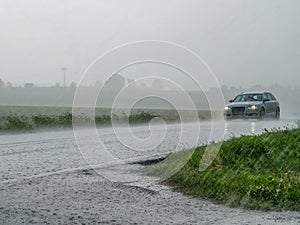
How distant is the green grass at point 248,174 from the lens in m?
7.43

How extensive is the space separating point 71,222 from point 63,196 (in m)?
1.52

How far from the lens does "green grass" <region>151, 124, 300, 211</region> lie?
7.43 m

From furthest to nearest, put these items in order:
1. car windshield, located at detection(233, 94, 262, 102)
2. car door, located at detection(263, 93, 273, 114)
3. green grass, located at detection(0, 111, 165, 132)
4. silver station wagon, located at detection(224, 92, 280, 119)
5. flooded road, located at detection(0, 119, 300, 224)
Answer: car windshield, located at detection(233, 94, 262, 102), car door, located at detection(263, 93, 273, 114), silver station wagon, located at detection(224, 92, 280, 119), green grass, located at detection(0, 111, 165, 132), flooded road, located at detection(0, 119, 300, 224)

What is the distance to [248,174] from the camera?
9.13 meters

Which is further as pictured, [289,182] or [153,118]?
[153,118]

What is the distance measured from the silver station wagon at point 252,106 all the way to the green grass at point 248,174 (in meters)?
14.7

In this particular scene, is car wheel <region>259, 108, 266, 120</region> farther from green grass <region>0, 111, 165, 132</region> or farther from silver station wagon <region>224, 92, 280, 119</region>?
green grass <region>0, 111, 165, 132</region>

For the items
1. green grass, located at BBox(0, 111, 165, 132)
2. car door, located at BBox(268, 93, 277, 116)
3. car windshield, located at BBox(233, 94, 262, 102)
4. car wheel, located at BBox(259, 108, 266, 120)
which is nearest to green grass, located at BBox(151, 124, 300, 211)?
green grass, located at BBox(0, 111, 165, 132)

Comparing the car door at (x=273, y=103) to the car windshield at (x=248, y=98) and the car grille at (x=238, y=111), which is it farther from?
the car grille at (x=238, y=111)

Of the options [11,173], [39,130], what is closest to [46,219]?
[11,173]

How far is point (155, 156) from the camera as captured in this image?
12.7 metres

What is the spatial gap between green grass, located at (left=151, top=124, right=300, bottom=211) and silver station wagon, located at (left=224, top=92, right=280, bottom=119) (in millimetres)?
14710

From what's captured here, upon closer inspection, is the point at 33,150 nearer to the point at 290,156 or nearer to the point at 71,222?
the point at 290,156

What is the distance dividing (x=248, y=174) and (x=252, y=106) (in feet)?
65.2
